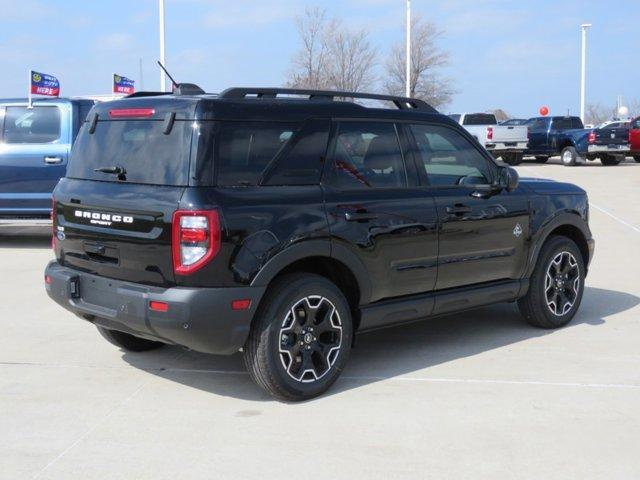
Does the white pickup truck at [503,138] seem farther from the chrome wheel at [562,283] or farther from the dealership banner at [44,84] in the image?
the chrome wheel at [562,283]

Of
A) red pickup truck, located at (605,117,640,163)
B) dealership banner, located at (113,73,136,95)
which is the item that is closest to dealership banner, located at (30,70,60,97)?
dealership banner, located at (113,73,136,95)

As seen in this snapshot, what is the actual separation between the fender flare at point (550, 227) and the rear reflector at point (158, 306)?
3.11 m

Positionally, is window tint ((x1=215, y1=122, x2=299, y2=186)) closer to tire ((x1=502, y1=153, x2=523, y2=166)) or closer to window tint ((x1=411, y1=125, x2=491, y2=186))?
window tint ((x1=411, y1=125, x2=491, y2=186))

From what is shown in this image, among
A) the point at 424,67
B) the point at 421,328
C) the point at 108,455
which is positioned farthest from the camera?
the point at 424,67

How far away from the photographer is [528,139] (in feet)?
100

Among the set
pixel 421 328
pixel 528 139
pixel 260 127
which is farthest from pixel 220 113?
pixel 528 139

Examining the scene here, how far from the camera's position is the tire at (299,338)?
4.80 metres

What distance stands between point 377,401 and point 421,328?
6.44 ft

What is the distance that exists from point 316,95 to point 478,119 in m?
27.0

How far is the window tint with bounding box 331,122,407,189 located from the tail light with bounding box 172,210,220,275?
3.29ft

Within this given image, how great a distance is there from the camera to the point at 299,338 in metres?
4.96

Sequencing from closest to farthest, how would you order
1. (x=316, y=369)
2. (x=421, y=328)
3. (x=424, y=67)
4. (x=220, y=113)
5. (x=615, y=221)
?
(x=220, y=113), (x=316, y=369), (x=421, y=328), (x=615, y=221), (x=424, y=67)

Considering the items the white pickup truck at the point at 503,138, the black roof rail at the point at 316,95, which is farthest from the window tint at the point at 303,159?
the white pickup truck at the point at 503,138

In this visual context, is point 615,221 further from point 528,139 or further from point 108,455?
point 528,139
